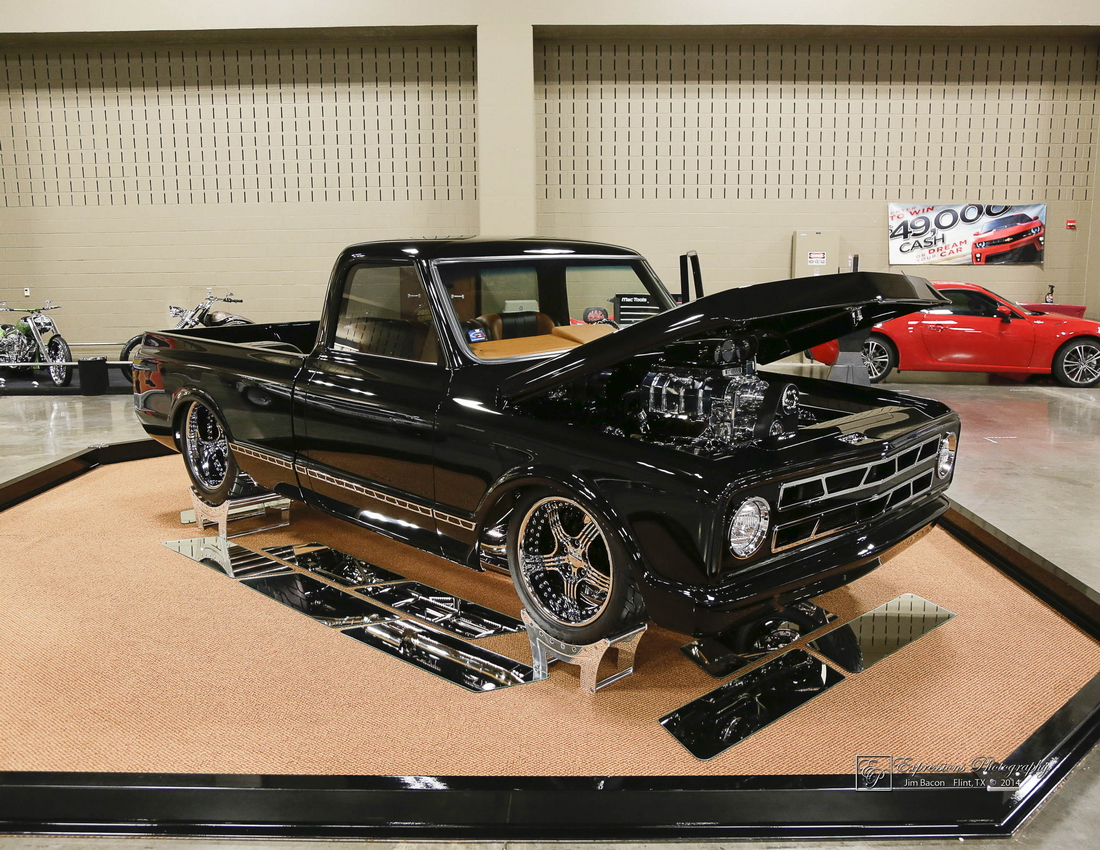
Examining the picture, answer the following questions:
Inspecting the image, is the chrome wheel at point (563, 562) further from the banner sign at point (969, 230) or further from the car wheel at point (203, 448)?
the banner sign at point (969, 230)

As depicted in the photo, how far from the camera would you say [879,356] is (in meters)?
8.97

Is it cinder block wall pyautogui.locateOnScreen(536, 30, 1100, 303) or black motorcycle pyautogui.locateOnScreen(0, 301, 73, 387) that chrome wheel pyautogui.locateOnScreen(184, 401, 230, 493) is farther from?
cinder block wall pyautogui.locateOnScreen(536, 30, 1100, 303)

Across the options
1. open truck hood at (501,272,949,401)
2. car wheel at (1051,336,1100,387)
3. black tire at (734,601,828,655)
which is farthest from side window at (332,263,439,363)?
car wheel at (1051,336,1100,387)

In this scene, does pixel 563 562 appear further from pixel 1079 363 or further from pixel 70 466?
pixel 1079 363

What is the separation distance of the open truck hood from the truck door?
0.44 meters

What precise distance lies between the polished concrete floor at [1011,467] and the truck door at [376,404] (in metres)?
1.37

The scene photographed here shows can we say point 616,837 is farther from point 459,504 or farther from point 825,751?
point 459,504

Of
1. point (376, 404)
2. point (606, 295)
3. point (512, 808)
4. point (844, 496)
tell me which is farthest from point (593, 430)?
point (606, 295)

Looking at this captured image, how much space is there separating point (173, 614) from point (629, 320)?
225 centimetres

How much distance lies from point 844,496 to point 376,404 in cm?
171

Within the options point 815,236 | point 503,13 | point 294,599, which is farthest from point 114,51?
point 294,599

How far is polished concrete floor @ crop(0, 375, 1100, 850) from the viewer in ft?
6.37

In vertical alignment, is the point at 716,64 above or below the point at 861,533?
above

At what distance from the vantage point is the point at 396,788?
1.96m
